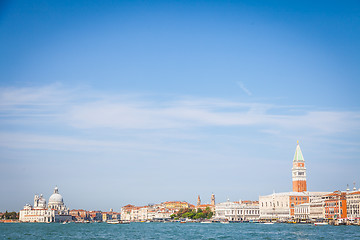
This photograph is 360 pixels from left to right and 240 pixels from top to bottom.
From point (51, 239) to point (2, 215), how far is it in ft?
352

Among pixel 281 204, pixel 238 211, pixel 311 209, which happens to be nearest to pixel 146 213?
pixel 238 211

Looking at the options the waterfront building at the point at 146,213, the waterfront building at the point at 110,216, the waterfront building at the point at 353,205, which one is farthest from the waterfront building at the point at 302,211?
the waterfront building at the point at 110,216

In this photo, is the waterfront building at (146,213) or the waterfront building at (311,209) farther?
the waterfront building at (146,213)

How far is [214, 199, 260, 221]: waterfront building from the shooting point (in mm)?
119375

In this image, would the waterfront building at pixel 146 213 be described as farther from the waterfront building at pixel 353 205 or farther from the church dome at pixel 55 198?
the waterfront building at pixel 353 205

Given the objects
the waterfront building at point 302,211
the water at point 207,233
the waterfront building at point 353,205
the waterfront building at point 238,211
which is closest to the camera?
the water at point 207,233

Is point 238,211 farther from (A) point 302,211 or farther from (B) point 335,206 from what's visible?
(B) point 335,206

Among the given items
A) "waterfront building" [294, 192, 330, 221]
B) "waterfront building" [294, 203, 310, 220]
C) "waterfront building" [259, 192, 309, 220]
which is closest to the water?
"waterfront building" [294, 192, 330, 221]

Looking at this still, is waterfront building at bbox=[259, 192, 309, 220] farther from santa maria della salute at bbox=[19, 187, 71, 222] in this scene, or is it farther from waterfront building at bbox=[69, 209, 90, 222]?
waterfront building at bbox=[69, 209, 90, 222]

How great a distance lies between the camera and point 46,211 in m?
135

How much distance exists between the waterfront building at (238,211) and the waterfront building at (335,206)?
32123 mm

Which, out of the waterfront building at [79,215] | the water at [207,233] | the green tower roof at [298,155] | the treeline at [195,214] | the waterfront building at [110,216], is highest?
the green tower roof at [298,155]

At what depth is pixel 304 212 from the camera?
98500 mm

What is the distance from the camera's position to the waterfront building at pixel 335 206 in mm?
80312
